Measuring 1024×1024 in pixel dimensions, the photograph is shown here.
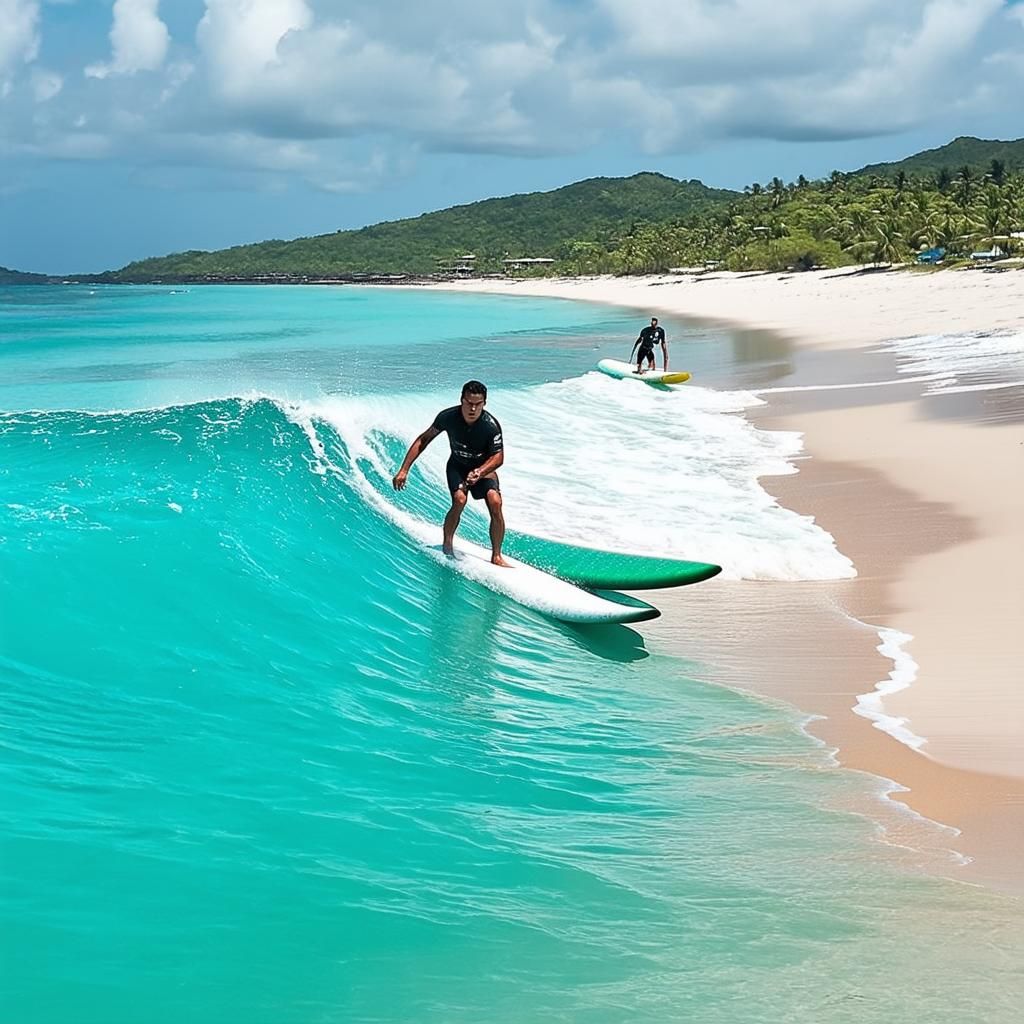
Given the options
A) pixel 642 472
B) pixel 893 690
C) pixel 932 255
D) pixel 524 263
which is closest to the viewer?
pixel 893 690

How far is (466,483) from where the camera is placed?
8.55 meters

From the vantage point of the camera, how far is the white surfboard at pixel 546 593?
26.1ft

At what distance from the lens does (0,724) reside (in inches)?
205

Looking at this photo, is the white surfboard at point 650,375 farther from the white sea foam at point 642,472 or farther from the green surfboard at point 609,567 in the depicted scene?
the green surfboard at point 609,567

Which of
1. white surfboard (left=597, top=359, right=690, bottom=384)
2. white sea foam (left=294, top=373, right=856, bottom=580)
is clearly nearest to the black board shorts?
white sea foam (left=294, top=373, right=856, bottom=580)

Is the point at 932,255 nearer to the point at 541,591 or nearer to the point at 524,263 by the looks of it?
the point at 541,591

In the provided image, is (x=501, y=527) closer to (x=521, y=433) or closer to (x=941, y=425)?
(x=521, y=433)

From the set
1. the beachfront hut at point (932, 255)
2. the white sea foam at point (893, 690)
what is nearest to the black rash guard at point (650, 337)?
the white sea foam at point (893, 690)

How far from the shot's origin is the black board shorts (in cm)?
860

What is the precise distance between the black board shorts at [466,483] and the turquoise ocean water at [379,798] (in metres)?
0.75

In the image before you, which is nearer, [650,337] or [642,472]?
[642,472]

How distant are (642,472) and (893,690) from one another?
8.08 metres

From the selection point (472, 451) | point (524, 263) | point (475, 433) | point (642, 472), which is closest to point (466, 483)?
point (472, 451)

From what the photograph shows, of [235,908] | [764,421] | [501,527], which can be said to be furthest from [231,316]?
[235,908]
